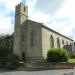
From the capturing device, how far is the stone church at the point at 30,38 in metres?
40.1

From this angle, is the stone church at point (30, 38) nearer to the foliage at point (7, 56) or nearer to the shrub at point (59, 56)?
the foliage at point (7, 56)

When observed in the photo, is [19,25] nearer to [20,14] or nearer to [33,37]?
[20,14]

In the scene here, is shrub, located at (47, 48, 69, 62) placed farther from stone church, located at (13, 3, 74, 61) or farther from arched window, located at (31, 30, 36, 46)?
arched window, located at (31, 30, 36, 46)

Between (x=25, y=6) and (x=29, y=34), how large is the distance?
781 centimetres

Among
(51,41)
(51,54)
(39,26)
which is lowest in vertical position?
(51,54)

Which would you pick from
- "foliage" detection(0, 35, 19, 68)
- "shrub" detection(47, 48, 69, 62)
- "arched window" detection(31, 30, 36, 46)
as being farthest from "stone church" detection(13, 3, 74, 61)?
"shrub" detection(47, 48, 69, 62)

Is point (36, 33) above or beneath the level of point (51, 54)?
above

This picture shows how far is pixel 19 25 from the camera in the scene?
43094mm

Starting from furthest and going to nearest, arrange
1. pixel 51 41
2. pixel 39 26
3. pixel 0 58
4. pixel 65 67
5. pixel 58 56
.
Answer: pixel 51 41 → pixel 39 26 → pixel 0 58 → pixel 58 56 → pixel 65 67

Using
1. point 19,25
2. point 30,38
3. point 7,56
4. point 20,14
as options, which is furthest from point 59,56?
point 20,14

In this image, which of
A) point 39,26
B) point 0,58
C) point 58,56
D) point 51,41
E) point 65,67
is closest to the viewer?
point 65,67

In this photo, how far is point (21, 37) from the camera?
4319 centimetres

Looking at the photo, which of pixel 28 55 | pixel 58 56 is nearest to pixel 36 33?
pixel 28 55

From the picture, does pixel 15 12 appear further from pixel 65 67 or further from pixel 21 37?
pixel 65 67
